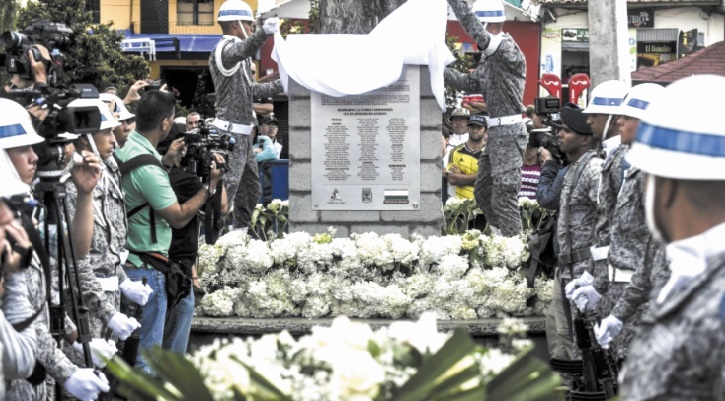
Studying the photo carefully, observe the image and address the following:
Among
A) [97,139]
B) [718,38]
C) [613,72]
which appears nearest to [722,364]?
[97,139]

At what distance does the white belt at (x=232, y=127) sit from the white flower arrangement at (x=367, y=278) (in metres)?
2.64

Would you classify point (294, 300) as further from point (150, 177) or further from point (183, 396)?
point (183, 396)

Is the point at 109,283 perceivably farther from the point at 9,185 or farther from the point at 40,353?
the point at 9,185

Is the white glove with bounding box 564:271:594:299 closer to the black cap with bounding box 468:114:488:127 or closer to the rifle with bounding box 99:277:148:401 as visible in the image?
the rifle with bounding box 99:277:148:401

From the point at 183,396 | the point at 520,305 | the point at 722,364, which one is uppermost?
the point at 722,364

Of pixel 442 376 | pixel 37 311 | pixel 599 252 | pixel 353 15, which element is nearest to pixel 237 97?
pixel 353 15

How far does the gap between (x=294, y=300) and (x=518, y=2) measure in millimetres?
30410

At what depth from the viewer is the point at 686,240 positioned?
9.57ft

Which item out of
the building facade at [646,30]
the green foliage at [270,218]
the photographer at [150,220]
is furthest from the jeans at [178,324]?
the building facade at [646,30]

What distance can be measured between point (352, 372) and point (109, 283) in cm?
418

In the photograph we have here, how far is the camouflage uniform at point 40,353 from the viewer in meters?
5.08

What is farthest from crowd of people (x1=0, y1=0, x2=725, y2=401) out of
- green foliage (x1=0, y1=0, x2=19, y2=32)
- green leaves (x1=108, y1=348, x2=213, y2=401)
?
green foliage (x1=0, y1=0, x2=19, y2=32)

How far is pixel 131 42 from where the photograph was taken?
36938 mm

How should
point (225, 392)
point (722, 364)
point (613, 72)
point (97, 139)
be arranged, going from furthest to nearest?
point (613, 72), point (97, 139), point (225, 392), point (722, 364)
